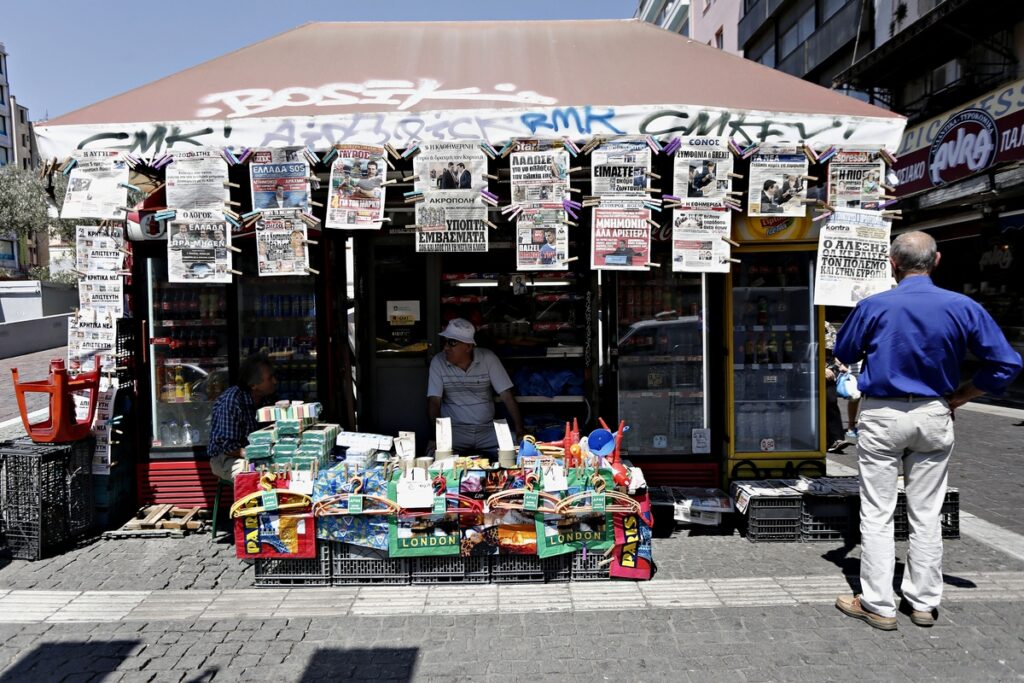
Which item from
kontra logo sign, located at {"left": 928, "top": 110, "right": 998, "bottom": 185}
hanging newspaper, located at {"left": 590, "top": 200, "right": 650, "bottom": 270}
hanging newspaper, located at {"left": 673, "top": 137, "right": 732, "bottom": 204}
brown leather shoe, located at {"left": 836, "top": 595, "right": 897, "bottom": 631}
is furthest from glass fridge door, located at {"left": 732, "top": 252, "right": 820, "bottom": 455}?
kontra logo sign, located at {"left": 928, "top": 110, "right": 998, "bottom": 185}

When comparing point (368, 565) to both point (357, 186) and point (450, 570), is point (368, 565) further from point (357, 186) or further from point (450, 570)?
point (357, 186)

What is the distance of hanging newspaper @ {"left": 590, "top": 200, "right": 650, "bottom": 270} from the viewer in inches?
168

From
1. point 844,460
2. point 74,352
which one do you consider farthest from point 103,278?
point 844,460

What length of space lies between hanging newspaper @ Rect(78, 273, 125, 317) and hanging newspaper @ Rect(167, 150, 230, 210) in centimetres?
103

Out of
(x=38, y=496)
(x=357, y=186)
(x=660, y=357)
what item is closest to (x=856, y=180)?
(x=660, y=357)

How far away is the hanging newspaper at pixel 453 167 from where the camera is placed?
4219mm

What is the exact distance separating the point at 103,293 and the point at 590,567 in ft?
12.7

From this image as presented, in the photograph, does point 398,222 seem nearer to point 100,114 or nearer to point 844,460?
point 100,114

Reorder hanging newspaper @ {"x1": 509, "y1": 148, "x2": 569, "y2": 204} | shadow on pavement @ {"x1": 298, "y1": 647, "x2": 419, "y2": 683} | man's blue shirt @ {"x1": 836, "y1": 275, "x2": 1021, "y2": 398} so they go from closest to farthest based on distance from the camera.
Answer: shadow on pavement @ {"x1": 298, "y1": 647, "x2": 419, "y2": 683}
man's blue shirt @ {"x1": 836, "y1": 275, "x2": 1021, "y2": 398}
hanging newspaper @ {"x1": 509, "y1": 148, "x2": 569, "y2": 204}

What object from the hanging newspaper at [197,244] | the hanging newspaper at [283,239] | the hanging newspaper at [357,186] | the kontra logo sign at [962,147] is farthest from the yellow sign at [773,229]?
the kontra logo sign at [962,147]

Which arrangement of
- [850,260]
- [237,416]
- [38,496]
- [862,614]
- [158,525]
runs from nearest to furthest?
[862,614], [850,260], [38,496], [237,416], [158,525]

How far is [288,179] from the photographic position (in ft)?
14.0

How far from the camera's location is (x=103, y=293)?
489 cm

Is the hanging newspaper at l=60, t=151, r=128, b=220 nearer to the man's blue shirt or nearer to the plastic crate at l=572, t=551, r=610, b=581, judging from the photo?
the plastic crate at l=572, t=551, r=610, b=581
